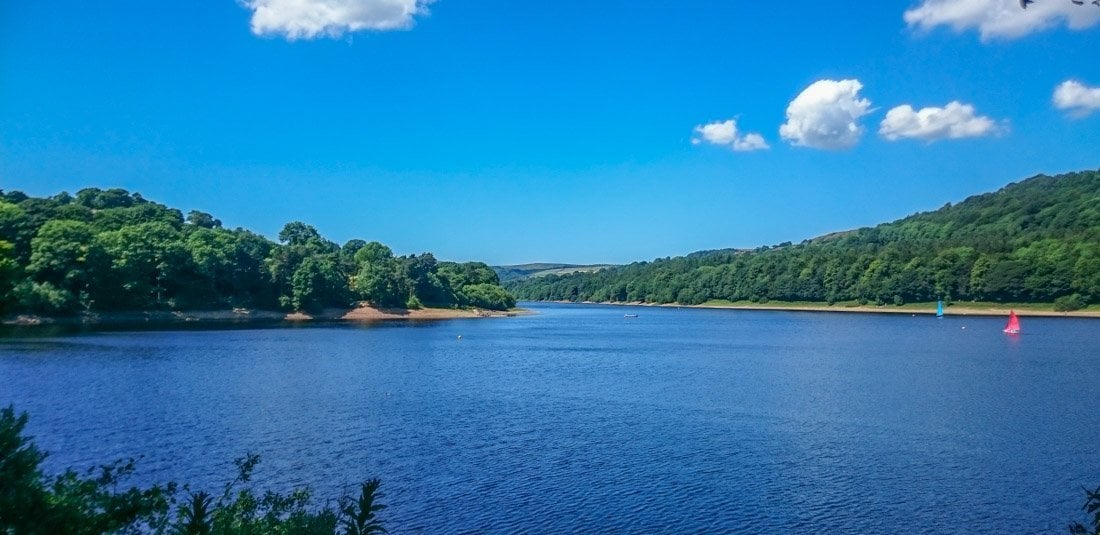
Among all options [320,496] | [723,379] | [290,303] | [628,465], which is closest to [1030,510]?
[628,465]

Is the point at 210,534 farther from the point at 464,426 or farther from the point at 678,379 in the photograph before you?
the point at 678,379

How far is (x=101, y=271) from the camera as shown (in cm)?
11338

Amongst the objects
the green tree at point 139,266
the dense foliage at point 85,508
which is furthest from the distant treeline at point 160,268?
the dense foliage at point 85,508

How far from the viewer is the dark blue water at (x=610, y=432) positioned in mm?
25328

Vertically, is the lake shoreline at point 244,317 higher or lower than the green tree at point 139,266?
lower

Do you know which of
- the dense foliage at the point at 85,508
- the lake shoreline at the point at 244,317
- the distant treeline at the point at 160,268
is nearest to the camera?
the dense foliage at the point at 85,508

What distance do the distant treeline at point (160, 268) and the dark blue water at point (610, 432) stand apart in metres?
38.8

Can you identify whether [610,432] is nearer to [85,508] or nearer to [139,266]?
[85,508]

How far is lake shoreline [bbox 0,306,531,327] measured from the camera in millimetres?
110062

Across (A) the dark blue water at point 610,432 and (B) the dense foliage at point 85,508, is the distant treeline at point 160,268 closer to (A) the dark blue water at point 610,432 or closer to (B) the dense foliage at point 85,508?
(A) the dark blue water at point 610,432

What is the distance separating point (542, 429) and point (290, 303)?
12456 cm

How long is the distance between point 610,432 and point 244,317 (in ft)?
410

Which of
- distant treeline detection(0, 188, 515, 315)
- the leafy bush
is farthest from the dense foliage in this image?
the leafy bush

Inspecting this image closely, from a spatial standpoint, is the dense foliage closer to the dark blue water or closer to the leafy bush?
the dark blue water
